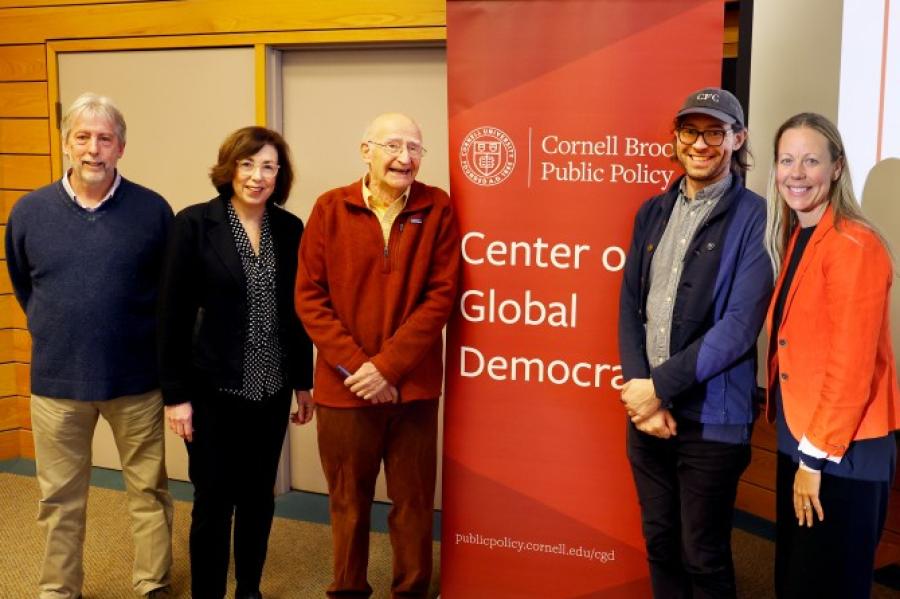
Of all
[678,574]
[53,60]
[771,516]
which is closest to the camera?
[678,574]

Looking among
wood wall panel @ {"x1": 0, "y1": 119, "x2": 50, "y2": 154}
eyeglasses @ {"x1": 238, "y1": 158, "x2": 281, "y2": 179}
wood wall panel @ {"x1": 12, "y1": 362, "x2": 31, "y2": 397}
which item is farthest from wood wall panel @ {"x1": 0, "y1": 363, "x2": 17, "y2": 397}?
eyeglasses @ {"x1": 238, "y1": 158, "x2": 281, "y2": 179}

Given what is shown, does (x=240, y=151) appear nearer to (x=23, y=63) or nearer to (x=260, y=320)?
(x=260, y=320)

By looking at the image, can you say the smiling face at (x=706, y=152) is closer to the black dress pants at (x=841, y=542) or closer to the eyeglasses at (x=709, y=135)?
the eyeglasses at (x=709, y=135)

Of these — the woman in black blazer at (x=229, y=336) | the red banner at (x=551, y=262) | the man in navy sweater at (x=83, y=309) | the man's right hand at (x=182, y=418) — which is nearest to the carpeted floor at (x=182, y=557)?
the man in navy sweater at (x=83, y=309)

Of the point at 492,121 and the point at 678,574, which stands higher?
the point at 492,121

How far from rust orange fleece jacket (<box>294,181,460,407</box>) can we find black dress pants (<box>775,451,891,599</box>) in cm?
110

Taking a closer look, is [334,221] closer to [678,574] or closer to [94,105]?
[94,105]

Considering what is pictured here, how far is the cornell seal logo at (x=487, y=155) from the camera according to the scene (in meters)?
2.46

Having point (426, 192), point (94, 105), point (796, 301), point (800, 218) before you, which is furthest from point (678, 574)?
point (94, 105)

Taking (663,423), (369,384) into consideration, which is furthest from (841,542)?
(369,384)

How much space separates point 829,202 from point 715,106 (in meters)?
0.38

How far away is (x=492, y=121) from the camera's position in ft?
8.07

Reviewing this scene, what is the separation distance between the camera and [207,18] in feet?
11.8

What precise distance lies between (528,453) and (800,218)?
1084 mm
